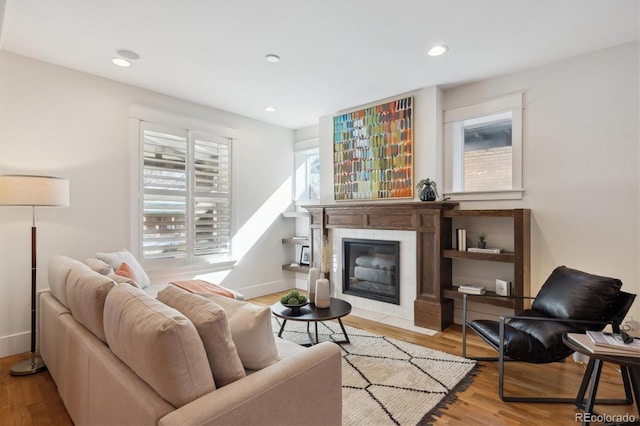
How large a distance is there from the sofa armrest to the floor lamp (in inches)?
96.5

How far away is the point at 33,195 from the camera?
2.56 m

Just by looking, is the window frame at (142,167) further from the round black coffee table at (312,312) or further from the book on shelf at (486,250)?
the book on shelf at (486,250)

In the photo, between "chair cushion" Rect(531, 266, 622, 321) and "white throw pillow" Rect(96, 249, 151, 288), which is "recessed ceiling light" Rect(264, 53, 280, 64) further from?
"chair cushion" Rect(531, 266, 622, 321)

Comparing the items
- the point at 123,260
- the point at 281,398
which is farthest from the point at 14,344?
the point at 281,398

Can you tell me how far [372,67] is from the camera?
10.8 ft

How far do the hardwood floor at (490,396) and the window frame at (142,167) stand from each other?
144 cm

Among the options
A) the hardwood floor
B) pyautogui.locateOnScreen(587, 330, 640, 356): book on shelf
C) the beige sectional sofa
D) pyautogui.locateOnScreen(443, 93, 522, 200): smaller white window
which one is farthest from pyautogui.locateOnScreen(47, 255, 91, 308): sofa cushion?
pyautogui.locateOnScreen(443, 93, 522, 200): smaller white window

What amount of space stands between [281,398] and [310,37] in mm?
2642

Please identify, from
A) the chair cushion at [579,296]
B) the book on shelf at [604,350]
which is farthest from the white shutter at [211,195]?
the book on shelf at [604,350]

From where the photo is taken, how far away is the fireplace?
4.06 metres

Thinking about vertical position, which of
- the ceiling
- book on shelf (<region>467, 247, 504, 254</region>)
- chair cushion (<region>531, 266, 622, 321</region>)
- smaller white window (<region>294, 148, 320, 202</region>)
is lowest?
chair cushion (<region>531, 266, 622, 321</region>)

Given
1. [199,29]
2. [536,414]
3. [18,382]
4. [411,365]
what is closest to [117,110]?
[199,29]

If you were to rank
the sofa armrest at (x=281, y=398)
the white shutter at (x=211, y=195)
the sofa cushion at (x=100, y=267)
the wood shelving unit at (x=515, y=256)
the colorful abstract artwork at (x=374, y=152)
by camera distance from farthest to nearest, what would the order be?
the white shutter at (x=211, y=195) < the colorful abstract artwork at (x=374, y=152) < the wood shelving unit at (x=515, y=256) < the sofa cushion at (x=100, y=267) < the sofa armrest at (x=281, y=398)

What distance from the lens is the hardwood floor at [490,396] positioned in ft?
6.57
